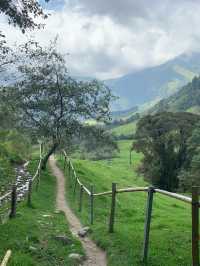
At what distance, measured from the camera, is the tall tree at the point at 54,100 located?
139 ft

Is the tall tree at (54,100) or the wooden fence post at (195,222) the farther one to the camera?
the tall tree at (54,100)

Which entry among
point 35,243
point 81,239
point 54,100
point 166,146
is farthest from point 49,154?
point 166,146

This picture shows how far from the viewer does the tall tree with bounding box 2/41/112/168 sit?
1668 inches

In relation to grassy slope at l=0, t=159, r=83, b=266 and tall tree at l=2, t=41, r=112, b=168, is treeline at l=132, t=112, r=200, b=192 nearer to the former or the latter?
tall tree at l=2, t=41, r=112, b=168

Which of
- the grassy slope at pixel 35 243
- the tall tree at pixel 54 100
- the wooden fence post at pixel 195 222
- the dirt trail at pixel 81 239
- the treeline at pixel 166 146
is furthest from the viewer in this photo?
the treeline at pixel 166 146

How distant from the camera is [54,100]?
43188 mm

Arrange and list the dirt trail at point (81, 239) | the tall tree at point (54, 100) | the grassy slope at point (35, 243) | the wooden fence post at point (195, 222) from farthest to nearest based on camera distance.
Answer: the tall tree at point (54, 100), the dirt trail at point (81, 239), the grassy slope at point (35, 243), the wooden fence post at point (195, 222)

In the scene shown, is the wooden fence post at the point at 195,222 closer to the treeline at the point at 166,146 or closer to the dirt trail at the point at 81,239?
the dirt trail at the point at 81,239

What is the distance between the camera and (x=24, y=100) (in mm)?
43312

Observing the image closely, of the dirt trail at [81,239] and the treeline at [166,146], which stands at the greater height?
the treeline at [166,146]

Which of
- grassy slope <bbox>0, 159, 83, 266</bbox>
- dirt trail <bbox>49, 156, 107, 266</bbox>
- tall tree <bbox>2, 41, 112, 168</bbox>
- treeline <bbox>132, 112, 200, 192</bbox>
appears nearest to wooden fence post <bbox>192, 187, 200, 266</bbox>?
dirt trail <bbox>49, 156, 107, 266</bbox>

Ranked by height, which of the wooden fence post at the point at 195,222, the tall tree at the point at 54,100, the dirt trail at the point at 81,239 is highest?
the tall tree at the point at 54,100

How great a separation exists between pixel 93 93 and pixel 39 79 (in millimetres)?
5976

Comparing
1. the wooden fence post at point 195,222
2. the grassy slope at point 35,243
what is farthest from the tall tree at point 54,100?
the wooden fence post at point 195,222
